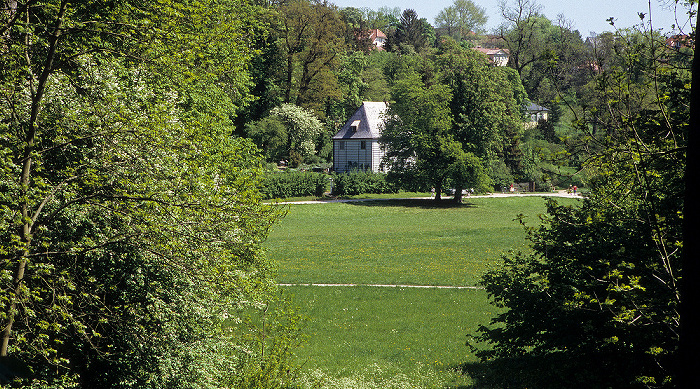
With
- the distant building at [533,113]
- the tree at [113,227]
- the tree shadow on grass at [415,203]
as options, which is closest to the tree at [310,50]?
the tree shadow on grass at [415,203]

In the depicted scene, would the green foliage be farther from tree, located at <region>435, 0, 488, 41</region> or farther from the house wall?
tree, located at <region>435, 0, 488, 41</region>

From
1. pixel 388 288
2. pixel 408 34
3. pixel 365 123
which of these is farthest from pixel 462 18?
pixel 388 288

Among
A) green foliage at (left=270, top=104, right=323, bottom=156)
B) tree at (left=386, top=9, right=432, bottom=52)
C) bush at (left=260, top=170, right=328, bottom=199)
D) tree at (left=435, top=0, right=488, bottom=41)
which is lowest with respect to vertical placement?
bush at (left=260, top=170, right=328, bottom=199)

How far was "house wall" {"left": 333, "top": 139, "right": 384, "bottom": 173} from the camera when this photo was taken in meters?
62.3

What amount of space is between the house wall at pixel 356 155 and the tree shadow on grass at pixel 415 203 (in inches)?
450

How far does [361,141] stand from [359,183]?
8920 millimetres

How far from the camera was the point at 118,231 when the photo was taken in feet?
28.0

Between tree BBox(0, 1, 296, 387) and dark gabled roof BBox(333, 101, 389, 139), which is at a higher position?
dark gabled roof BBox(333, 101, 389, 139)

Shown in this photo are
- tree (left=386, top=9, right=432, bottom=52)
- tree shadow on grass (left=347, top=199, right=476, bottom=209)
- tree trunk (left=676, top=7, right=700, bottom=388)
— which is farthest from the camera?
tree (left=386, top=9, right=432, bottom=52)

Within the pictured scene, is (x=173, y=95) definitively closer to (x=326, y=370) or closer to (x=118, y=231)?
(x=118, y=231)

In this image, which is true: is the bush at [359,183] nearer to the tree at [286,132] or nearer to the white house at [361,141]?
the white house at [361,141]

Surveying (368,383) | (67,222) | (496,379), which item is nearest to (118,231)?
(67,222)

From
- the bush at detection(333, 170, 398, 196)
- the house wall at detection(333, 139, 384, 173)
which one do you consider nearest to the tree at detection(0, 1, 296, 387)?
the bush at detection(333, 170, 398, 196)

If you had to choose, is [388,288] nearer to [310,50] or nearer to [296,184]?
[296,184]
